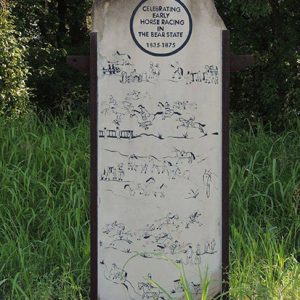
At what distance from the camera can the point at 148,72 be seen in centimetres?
336

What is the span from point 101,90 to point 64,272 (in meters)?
1.12

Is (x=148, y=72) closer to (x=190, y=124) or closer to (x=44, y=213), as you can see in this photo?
(x=190, y=124)

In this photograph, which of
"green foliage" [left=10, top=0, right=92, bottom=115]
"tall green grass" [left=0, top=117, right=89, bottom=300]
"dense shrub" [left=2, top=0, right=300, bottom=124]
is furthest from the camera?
"green foliage" [left=10, top=0, right=92, bottom=115]

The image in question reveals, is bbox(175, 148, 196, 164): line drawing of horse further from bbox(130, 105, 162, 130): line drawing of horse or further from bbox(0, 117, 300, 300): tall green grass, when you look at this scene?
bbox(0, 117, 300, 300): tall green grass

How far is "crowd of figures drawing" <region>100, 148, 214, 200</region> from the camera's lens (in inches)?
134

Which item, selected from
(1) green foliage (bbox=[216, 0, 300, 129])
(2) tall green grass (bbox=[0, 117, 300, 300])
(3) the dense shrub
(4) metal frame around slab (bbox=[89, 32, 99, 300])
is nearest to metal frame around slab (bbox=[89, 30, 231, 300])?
(4) metal frame around slab (bbox=[89, 32, 99, 300])

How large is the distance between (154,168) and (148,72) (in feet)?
1.60

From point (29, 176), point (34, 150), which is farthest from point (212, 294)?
point (34, 150)

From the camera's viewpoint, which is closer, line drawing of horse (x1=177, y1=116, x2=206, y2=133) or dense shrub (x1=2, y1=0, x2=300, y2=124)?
line drawing of horse (x1=177, y1=116, x2=206, y2=133)

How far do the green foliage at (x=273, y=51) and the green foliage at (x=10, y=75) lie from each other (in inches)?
102

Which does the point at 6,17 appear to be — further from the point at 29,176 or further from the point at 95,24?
the point at 95,24

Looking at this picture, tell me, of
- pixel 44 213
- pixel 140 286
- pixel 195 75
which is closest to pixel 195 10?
pixel 195 75

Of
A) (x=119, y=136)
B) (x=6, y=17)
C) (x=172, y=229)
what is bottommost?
(x=172, y=229)

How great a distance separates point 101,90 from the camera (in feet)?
11.1
